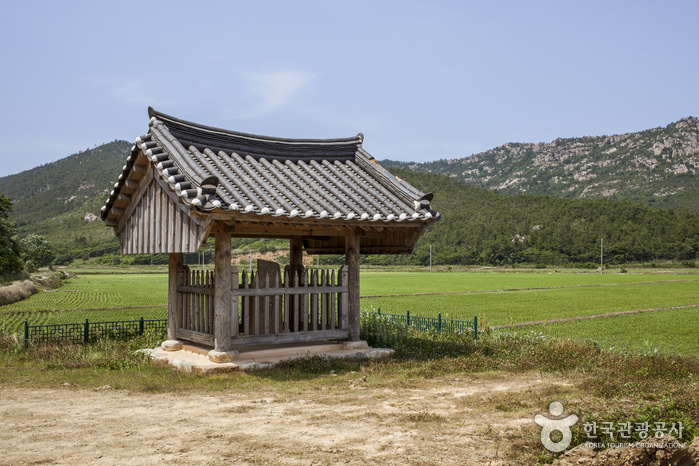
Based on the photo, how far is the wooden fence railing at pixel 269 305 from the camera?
9.23 metres

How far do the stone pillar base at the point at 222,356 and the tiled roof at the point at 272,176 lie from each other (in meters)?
2.40

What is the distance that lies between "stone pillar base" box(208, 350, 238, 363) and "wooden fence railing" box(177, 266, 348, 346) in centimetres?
37

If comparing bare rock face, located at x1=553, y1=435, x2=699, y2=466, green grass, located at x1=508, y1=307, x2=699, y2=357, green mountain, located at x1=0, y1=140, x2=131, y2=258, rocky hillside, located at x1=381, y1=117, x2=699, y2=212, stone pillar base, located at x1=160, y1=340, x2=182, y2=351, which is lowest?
green grass, located at x1=508, y1=307, x2=699, y2=357

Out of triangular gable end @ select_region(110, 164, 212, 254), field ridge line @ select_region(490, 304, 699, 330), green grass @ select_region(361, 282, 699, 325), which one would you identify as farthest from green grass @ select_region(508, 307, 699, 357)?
triangular gable end @ select_region(110, 164, 212, 254)

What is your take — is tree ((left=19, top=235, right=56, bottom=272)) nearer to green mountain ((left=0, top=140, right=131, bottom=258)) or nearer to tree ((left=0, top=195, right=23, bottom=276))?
tree ((left=0, top=195, right=23, bottom=276))

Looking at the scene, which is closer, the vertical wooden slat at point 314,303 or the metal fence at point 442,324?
the vertical wooden slat at point 314,303

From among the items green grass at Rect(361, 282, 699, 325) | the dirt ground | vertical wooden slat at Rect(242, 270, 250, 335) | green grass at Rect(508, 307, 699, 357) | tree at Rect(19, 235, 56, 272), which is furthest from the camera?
tree at Rect(19, 235, 56, 272)

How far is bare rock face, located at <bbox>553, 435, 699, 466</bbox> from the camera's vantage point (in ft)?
13.4

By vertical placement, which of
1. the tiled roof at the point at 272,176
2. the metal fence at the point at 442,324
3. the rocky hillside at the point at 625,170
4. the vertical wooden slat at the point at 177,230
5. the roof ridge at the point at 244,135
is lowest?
the metal fence at the point at 442,324

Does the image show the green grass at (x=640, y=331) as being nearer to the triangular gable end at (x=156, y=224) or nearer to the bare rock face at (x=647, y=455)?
the bare rock face at (x=647, y=455)

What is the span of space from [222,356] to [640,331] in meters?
14.5

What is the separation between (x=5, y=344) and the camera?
11.1 meters

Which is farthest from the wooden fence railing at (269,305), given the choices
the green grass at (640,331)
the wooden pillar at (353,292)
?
the green grass at (640,331)

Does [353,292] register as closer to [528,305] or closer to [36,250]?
[528,305]
